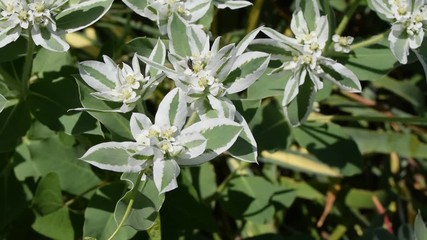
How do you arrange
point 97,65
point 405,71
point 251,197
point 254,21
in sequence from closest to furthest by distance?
point 97,65 < point 251,197 < point 254,21 < point 405,71

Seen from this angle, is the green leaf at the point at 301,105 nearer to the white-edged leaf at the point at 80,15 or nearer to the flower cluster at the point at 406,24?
the flower cluster at the point at 406,24

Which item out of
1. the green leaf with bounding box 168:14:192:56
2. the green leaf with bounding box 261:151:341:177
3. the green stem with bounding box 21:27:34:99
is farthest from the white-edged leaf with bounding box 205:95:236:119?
the green leaf with bounding box 261:151:341:177

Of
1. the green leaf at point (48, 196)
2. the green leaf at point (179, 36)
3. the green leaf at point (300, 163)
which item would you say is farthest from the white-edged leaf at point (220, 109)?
the green leaf at point (300, 163)

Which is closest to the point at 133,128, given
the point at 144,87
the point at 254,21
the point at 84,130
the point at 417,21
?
the point at 144,87

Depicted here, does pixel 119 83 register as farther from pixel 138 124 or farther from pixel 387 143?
pixel 387 143

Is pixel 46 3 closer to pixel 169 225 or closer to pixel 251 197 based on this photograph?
pixel 169 225

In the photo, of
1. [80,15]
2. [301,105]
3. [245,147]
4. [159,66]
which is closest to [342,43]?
[301,105]
